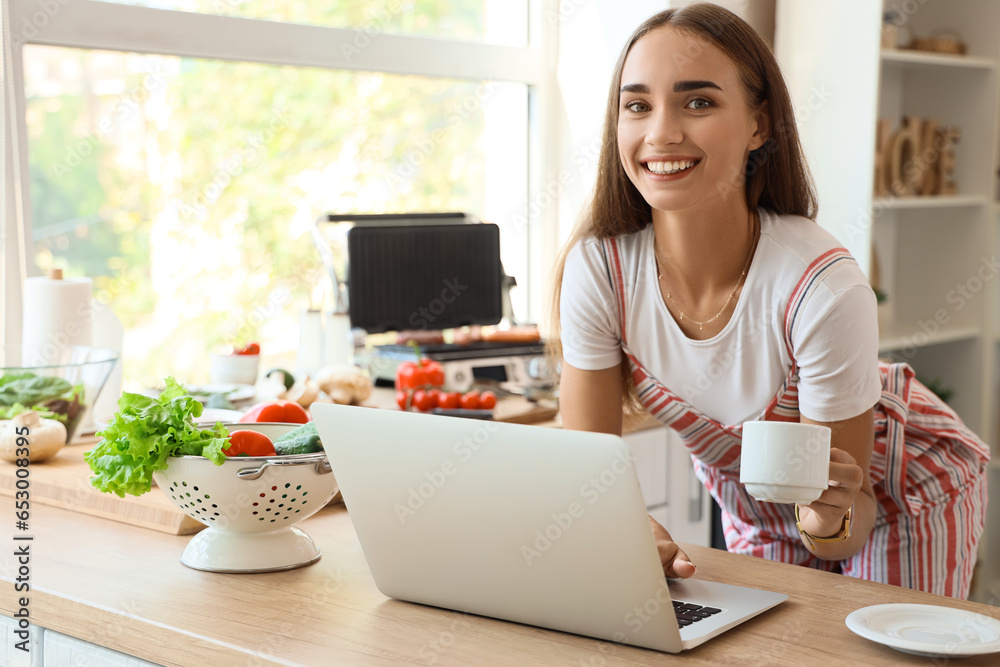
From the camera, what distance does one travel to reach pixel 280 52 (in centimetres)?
237

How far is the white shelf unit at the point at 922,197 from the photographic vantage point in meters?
2.61

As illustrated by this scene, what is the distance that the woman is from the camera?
1.22m

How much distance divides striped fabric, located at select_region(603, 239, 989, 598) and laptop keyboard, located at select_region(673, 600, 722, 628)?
0.36 m

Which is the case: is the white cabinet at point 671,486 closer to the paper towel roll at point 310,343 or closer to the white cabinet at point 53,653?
the paper towel roll at point 310,343

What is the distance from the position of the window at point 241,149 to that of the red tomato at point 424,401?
0.58 metres

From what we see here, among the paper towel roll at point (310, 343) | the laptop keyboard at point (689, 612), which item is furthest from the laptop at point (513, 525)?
the paper towel roll at point (310, 343)

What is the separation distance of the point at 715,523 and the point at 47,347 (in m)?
1.49

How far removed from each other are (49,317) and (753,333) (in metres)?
1.18

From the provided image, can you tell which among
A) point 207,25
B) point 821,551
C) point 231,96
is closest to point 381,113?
point 231,96

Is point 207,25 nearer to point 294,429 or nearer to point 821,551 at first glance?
point 294,429

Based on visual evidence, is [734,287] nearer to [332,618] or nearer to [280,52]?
[332,618]

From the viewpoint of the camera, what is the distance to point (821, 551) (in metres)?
1.24

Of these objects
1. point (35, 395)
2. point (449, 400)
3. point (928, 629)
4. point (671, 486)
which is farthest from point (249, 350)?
point (928, 629)

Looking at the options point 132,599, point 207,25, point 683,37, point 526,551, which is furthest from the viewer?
point 207,25
